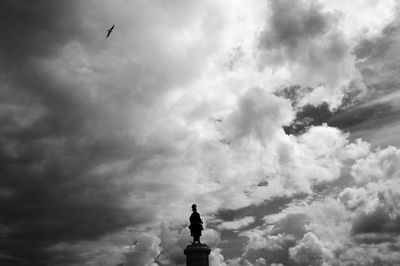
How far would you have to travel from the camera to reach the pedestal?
49.0 m

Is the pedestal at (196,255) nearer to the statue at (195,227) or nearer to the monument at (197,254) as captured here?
the monument at (197,254)

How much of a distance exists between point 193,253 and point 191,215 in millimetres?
4210

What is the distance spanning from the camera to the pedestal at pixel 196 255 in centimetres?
4900

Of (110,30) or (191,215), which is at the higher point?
(110,30)

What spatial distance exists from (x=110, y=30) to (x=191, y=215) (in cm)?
1903

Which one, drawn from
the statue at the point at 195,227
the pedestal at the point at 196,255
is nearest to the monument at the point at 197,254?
the pedestal at the point at 196,255

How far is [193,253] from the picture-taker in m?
49.2

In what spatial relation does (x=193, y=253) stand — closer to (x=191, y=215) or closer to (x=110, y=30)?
(x=191, y=215)

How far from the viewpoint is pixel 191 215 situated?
52.1 m

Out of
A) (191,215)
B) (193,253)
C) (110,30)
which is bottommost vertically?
(193,253)

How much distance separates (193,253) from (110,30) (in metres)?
21.7

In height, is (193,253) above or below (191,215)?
below

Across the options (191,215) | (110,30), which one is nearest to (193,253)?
(191,215)

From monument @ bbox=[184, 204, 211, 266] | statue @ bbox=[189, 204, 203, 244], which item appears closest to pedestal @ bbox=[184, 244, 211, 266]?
monument @ bbox=[184, 204, 211, 266]
